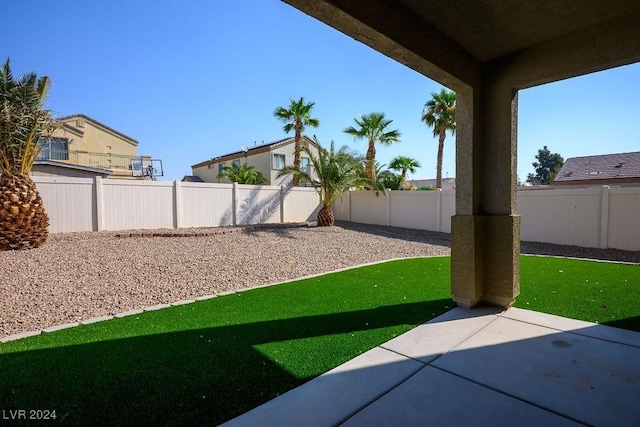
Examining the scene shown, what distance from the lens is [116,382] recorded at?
2.59 m

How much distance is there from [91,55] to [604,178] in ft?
95.5

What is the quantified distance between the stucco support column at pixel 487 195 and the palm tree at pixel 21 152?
9670 millimetres

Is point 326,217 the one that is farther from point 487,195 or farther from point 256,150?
point 256,150

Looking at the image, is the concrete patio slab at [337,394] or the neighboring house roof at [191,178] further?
the neighboring house roof at [191,178]

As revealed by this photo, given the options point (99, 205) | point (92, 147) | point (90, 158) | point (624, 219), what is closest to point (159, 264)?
point (99, 205)

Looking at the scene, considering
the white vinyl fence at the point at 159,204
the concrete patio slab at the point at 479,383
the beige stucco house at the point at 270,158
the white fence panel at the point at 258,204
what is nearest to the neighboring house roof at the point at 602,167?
the beige stucco house at the point at 270,158

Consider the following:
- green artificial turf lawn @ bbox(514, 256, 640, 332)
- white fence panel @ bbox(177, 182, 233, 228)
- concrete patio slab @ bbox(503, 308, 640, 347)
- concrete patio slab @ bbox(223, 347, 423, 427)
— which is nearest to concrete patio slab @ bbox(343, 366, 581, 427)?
concrete patio slab @ bbox(223, 347, 423, 427)

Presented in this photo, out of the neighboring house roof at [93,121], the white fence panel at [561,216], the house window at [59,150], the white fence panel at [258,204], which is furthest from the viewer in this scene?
the neighboring house roof at [93,121]

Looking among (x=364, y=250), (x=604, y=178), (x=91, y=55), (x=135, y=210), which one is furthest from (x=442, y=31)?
(x=604, y=178)

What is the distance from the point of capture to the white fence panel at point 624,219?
898cm

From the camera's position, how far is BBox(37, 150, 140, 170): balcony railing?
64.9 ft

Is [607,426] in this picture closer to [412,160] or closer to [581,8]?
[581,8]

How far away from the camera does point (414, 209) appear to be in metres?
14.7

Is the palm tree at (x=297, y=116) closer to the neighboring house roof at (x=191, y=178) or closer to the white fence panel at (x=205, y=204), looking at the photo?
the white fence panel at (x=205, y=204)
